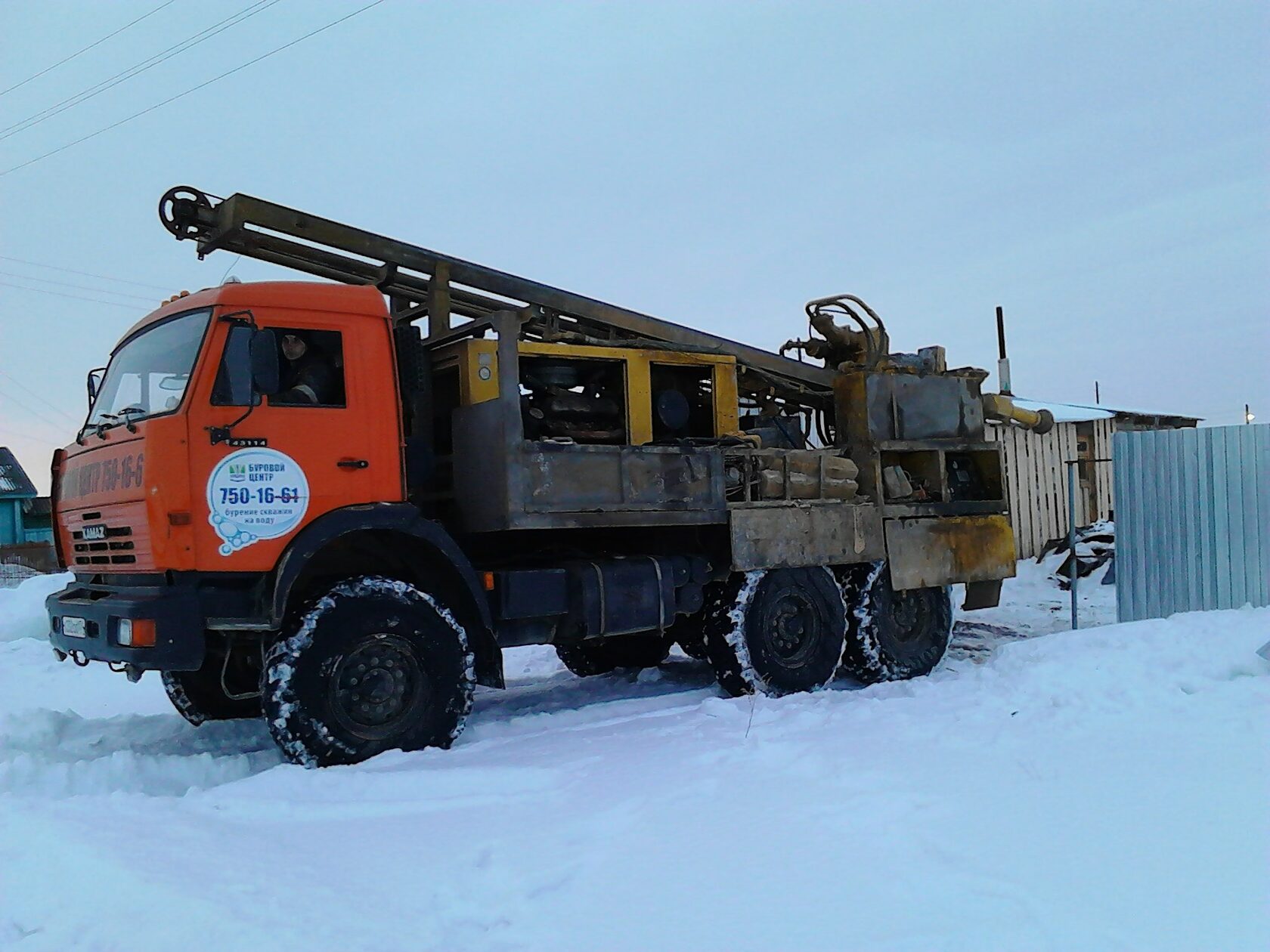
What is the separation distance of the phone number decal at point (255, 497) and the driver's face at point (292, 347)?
61 cm

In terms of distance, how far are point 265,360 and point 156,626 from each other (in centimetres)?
151

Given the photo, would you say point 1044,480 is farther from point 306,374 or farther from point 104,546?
point 104,546

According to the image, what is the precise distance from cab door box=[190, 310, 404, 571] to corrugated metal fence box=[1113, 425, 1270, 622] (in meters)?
7.44

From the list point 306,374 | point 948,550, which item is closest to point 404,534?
point 306,374

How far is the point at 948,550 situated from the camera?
29.3ft

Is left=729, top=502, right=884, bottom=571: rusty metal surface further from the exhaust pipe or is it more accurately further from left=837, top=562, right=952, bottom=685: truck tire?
the exhaust pipe

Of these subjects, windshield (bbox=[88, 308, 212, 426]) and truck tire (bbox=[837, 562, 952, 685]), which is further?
truck tire (bbox=[837, 562, 952, 685])

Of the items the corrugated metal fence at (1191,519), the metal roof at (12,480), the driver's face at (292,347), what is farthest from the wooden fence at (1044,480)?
the metal roof at (12,480)

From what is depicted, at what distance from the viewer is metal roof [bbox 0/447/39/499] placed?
34250 millimetres

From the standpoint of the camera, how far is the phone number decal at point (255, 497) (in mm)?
5477

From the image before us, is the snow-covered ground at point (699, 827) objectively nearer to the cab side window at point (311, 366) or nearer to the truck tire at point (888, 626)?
the truck tire at point (888, 626)

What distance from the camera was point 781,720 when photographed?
6.27 metres

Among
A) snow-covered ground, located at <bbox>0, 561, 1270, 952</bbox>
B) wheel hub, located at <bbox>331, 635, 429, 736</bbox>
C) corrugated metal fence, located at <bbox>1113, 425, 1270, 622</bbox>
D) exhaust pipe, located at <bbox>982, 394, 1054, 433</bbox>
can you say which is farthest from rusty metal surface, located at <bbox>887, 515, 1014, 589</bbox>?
wheel hub, located at <bbox>331, 635, 429, 736</bbox>

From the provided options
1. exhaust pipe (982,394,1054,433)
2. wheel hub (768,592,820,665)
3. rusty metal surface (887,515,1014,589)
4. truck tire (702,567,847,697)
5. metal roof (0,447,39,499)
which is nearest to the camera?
truck tire (702,567,847,697)
